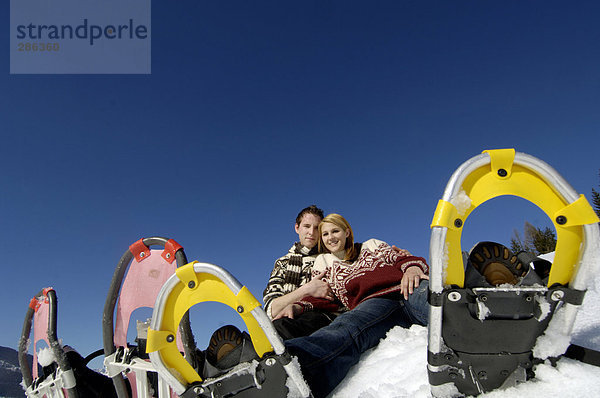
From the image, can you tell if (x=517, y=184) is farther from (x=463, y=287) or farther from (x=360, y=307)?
(x=360, y=307)

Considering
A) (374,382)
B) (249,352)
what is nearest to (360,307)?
(374,382)

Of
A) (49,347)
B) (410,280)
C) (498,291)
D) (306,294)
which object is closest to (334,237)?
(306,294)

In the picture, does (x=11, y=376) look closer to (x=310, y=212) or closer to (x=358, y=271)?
(x=310, y=212)

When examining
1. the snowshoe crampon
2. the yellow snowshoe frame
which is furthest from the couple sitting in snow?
the yellow snowshoe frame

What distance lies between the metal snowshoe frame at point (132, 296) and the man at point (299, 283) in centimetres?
79

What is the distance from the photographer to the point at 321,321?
2771mm

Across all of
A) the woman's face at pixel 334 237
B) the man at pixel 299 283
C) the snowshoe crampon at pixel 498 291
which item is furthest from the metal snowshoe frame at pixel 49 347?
the snowshoe crampon at pixel 498 291

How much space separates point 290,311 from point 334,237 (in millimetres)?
828

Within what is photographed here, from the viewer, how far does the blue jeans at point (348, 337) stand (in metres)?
1.80

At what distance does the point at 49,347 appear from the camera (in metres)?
2.76

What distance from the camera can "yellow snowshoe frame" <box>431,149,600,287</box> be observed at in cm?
123

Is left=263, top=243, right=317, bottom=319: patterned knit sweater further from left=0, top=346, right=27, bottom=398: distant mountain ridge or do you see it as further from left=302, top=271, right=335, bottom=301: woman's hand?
left=0, top=346, right=27, bottom=398: distant mountain ridge

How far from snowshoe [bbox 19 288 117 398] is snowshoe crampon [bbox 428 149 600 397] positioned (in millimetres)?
2555

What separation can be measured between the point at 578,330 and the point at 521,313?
904 mm
